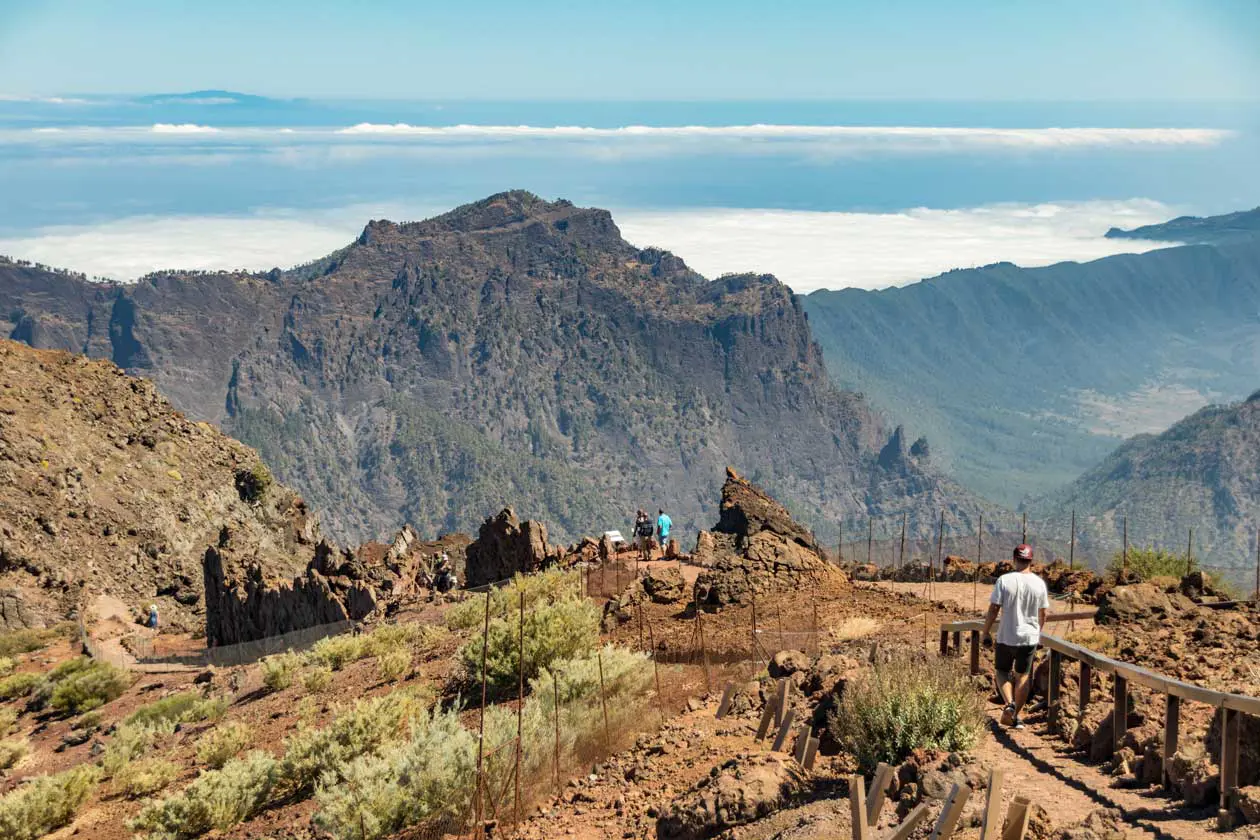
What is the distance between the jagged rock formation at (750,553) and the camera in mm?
24672

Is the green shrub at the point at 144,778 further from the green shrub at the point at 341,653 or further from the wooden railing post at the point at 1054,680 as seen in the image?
the wooden railing post at the point at 1054,680

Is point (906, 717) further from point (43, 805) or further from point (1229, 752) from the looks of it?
point (43, 805)

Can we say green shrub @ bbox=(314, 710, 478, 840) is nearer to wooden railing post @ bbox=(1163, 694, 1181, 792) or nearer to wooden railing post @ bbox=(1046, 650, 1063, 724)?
wooden railing post @ bbox=(1046, 650, 1063, 724)

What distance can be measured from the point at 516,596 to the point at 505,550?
1794cm

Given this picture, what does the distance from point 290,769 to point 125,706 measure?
1417cm

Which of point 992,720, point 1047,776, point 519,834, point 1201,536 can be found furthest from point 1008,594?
point 1201,536

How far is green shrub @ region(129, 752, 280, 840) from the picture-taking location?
1555 cm

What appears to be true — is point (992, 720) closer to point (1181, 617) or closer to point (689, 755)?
point (689, 755)

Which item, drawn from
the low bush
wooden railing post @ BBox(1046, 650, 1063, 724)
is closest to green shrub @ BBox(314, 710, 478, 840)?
wooden railing post @ BBox(1046, 650, 1063, 724)

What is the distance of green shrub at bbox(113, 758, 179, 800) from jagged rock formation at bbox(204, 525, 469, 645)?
1495 centimetres

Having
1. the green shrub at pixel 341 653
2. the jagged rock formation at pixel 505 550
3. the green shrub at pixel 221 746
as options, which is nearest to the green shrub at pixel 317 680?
the green shrub at pixel 341 653

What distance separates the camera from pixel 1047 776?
34.2 feet

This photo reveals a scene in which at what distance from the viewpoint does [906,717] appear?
10.5 m

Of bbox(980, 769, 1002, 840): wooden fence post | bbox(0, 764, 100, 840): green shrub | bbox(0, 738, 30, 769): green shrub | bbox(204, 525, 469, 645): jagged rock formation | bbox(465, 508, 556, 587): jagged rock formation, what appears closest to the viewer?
bbox(980, 769, 1002, 840): wooden fence post
